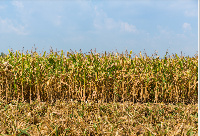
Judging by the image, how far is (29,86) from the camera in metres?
5.72

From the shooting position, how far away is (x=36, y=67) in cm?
554

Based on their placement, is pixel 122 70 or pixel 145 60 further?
pixel 145 60

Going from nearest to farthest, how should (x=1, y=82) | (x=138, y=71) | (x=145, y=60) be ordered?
(x=1, y=82) → (x=138, y=71) → (x=145, y=60)

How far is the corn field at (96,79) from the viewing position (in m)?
5.52

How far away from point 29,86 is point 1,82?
2.39 ft

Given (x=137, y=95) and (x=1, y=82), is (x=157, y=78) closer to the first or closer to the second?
(x=137, y=95)

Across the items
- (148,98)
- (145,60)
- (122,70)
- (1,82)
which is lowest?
(148,98)

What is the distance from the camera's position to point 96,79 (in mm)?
5512

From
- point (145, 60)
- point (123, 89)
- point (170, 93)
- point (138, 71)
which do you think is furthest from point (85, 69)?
point (170, 93)

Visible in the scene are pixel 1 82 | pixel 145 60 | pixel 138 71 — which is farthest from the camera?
pixel 145 60

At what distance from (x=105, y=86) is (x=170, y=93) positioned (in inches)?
76.9

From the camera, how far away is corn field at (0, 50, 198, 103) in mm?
5516

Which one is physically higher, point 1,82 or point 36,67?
point 36,67

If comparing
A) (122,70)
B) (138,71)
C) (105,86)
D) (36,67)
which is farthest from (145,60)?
(36,67)
